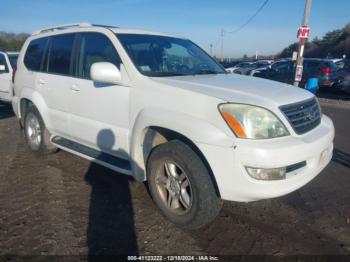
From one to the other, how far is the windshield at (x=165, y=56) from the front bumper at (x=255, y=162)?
50.5 inches

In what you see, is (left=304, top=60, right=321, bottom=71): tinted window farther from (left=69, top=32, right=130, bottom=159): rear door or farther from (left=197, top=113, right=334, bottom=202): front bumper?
(left=197, top=113, right=334, bottom=202): front bumper

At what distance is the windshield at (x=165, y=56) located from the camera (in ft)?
12.2

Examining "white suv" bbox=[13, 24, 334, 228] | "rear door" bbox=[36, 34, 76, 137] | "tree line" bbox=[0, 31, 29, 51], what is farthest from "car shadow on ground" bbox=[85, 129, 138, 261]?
"tree line" bbox=[0, 31, 29, 51]

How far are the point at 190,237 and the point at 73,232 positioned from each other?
109 centimetres

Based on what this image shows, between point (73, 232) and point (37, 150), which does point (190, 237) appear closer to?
point (73, 232)

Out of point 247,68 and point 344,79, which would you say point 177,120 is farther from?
point 247,68

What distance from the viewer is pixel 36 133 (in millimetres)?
5312

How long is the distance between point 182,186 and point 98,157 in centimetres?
127

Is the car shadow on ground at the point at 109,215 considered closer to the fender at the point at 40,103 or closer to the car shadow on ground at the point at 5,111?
the fender at the point at 40,103

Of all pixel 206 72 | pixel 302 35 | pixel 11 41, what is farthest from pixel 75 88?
A: pixel 11 41

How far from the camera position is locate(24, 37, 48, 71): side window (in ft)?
16.8

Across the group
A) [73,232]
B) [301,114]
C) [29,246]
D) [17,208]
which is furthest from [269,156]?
[17,208]

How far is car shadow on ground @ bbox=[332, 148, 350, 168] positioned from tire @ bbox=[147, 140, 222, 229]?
306cm

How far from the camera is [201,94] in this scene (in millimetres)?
2924
